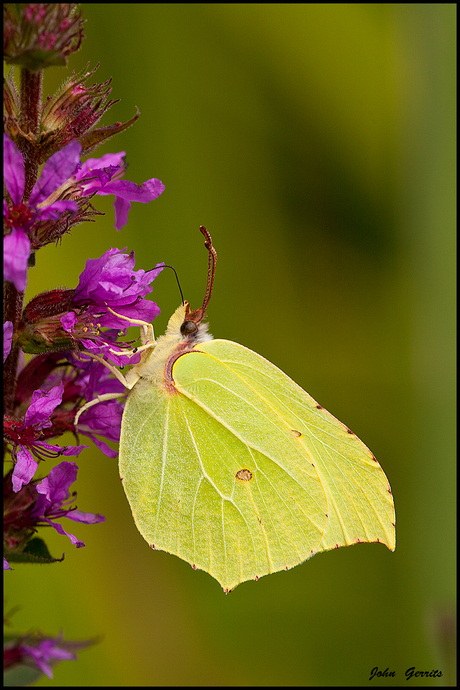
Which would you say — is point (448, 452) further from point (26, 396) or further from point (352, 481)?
point (26, 396)

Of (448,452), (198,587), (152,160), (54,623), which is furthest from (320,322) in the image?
(54,623)

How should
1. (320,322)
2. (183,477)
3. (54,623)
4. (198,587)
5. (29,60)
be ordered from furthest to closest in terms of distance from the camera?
(320,322)
(198,587)
(54,623)
(183,477)
(29,60)

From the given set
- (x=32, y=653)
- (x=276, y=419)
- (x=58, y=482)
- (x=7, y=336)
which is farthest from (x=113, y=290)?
(x=32, y=653)

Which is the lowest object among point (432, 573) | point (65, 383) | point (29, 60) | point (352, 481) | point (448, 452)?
point (432, 573)

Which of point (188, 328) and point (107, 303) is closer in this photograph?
point (107, 303)

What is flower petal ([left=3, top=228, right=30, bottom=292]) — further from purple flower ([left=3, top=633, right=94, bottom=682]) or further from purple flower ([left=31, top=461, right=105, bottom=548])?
purple flower ([left=3, top=633, right=94, bottom=682])

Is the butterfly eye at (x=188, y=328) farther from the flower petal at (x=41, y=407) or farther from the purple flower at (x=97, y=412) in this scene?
the flower petal at (x=41, y=407)

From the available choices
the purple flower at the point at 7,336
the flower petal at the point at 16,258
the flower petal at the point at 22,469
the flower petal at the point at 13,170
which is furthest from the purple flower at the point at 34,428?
the flower petal at the point at 13,170

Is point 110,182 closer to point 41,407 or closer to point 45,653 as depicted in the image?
point 41,407
